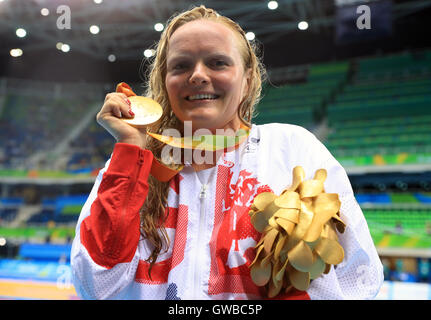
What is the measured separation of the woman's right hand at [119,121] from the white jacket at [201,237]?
0.03m

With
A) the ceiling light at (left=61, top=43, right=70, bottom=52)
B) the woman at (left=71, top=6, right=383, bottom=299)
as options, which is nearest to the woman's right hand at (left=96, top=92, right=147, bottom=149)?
the woman at (left=71, top=6, right=383, bottom=299)

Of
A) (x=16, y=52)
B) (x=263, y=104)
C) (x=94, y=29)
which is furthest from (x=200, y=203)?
(x=263, y=104)

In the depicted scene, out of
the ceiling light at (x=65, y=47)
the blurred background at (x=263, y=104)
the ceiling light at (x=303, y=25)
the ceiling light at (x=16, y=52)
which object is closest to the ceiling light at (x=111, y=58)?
the blurred background at (x=263, y=104)

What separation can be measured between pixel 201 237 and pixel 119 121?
25 centimetres

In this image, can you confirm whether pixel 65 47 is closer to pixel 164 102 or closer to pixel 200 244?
pixel 164 102

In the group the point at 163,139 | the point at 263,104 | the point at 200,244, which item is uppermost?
the point at 263,104

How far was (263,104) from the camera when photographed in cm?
904

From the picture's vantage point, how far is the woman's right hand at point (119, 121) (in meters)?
0.68

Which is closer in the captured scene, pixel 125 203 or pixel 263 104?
pixel 125 203

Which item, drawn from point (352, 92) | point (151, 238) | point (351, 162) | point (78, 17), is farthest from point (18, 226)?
point (151, 238)

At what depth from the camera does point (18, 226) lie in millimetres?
8922

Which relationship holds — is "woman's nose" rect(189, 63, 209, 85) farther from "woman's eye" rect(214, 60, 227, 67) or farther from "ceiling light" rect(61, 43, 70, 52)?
"ceiling light" rect(61, 43, 70, 52)

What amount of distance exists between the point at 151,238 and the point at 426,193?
7125mm
